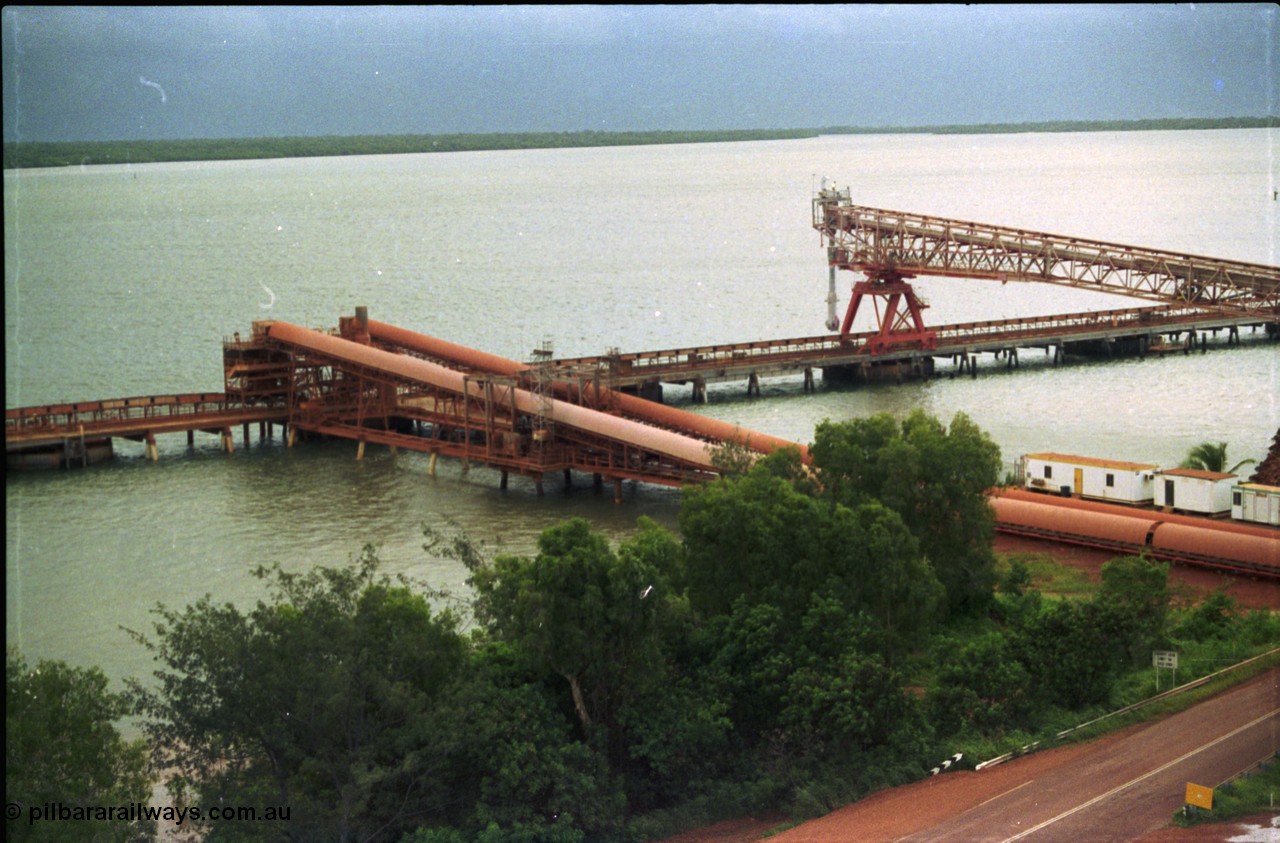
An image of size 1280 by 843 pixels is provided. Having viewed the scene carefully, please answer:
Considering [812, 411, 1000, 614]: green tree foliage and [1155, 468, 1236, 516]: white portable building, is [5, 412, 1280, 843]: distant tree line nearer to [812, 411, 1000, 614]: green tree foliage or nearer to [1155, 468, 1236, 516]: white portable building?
[812, 411, 1000, 614]: green tree foliage

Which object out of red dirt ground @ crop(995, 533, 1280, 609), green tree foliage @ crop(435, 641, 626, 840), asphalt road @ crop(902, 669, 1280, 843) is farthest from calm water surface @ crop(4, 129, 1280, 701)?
asphalt road @ crop(902, 669, 1280, 843)

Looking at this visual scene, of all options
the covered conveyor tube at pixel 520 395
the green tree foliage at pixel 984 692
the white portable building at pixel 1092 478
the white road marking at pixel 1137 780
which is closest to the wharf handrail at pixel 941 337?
the covered conveyor tube at pixel 520 395

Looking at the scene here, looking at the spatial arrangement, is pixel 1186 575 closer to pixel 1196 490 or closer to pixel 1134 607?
pixel 1196 490

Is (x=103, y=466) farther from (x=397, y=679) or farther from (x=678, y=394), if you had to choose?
(x=397, y=679)

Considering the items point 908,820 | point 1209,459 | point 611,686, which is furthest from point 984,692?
point 1209,459

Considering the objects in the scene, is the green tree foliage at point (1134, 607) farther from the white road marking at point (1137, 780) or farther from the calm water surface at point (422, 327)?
the calm water surface at point (422, 327)

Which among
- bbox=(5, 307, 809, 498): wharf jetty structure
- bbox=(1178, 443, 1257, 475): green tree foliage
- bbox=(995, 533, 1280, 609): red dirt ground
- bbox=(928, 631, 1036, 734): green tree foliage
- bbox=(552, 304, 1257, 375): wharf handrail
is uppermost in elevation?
bbox=(552, 304, 1257, 375): wharf handrail
